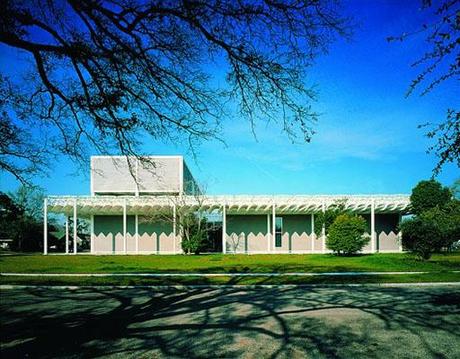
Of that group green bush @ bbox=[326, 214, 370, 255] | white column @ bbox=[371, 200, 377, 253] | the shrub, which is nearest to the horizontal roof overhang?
white column @ bbox=[371, 200, 377, 253]

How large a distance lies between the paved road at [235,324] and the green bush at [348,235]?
18.4 metres

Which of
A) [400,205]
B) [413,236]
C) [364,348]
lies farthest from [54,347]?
[400,205]

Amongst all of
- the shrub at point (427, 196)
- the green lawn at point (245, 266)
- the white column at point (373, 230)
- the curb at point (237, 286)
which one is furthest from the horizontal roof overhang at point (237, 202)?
the curb at point (237, 286)

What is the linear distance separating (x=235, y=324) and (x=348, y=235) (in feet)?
77.3

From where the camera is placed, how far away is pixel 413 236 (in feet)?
73.4

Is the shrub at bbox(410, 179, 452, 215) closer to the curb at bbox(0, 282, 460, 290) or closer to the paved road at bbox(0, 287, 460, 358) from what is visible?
the curb at bbox(0, 282, 460, 290)

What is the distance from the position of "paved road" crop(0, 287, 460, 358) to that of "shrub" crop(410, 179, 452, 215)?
3179cm

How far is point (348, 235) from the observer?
28797 mm

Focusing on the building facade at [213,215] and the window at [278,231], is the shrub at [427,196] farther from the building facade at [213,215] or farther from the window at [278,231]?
the window at [278,231]

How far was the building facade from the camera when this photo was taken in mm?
40375

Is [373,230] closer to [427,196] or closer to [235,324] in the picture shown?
[427,196]

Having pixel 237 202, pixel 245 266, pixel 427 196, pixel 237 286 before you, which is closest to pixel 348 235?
pixel 245 266

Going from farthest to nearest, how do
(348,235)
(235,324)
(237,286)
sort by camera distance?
(348,235) → (237,286) → (235,324)

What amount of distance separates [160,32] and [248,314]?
5.29 meters
